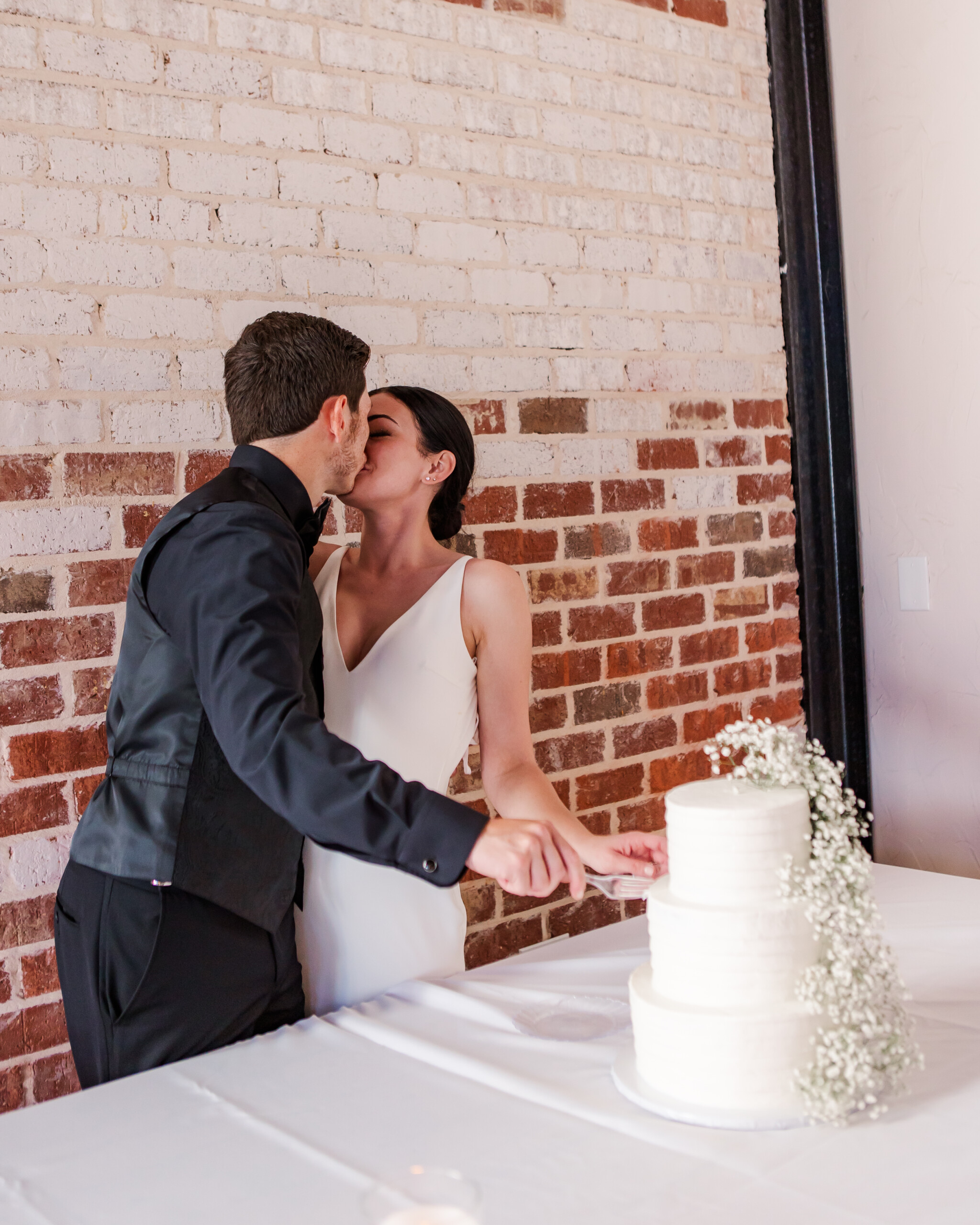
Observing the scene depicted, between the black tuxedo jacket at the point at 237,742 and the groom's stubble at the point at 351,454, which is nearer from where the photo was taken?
the black tuxedo jacket at the point at 237,742

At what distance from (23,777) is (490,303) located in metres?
1.23

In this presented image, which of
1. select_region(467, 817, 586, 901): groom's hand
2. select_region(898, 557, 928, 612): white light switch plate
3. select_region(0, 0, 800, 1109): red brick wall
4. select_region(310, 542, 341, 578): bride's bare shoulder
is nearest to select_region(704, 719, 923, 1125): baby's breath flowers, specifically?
select_region(467, 817, 586, 901): groom's hand

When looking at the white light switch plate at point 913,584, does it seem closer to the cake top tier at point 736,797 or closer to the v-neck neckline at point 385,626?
the v-neck neckline at point 385,626

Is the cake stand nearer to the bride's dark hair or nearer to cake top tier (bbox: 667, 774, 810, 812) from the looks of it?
cake top tier (bbox: 667, 774, 810, 812)

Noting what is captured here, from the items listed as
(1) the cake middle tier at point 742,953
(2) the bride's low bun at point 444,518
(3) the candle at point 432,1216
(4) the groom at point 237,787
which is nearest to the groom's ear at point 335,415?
(4) the groom at point 237,787

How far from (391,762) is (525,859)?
0.66 meters

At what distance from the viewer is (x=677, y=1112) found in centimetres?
104

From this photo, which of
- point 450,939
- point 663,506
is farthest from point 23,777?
point 663,506

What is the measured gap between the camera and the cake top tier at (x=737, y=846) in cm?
106

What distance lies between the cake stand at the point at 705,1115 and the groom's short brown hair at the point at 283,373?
3.22 feet

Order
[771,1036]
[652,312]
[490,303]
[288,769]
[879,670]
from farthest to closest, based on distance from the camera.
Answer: [879,670]
[652,312]
[490,303]
[288,769]
[771,1036]

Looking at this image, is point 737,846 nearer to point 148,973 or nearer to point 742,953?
point 742,953

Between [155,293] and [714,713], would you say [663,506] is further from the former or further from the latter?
[155,293]

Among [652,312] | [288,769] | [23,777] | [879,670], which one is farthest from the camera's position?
[879,670]
